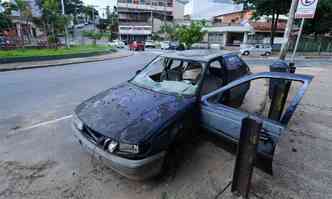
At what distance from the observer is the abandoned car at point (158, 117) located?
1.99 meters

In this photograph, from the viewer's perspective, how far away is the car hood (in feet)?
6.71

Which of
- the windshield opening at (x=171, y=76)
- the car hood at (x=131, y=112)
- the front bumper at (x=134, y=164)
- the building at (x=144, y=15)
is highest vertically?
the building at (x=144, y=15)

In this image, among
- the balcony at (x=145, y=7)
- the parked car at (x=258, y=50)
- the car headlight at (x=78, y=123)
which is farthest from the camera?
the balcony at (x=145, y=7)

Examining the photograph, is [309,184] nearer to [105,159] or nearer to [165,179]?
[165,179]

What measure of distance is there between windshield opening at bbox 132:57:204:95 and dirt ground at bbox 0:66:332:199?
3.04 feet

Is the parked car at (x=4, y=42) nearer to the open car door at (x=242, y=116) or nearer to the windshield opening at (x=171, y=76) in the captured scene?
the windshield opening at (x=171, y=76)

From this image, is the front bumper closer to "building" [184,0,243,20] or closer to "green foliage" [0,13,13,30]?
"green foliage" [0,13,13,30]

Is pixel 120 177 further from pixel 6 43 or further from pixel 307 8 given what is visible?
pixel 6 43

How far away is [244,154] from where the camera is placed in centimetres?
201

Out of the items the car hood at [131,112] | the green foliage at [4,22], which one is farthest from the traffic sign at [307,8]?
the green foliage at [4,22]

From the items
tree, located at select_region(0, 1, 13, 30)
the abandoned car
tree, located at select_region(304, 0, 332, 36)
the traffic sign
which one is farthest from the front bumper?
tree, located at select_region(0, 1, 13, 30)

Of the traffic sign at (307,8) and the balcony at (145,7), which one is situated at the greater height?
the balcony at (145,7)

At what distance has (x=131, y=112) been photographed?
92.7 inches

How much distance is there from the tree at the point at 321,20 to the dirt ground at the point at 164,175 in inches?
1023
